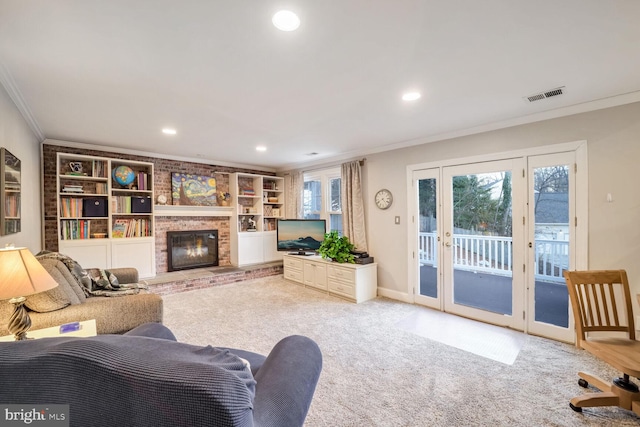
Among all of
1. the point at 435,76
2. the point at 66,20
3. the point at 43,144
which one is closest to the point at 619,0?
the point at 435,76

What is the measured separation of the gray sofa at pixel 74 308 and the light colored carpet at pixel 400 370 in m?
0.89

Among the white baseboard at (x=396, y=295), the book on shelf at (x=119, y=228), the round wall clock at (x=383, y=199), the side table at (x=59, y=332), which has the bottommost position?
the white baseboard at (x=396, y=295)

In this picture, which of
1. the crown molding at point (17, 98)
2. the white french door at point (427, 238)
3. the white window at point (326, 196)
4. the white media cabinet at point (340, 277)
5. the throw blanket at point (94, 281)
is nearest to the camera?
the crown molding at point (17, 98)

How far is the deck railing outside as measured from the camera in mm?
2869

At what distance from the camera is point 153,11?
141 centimetres

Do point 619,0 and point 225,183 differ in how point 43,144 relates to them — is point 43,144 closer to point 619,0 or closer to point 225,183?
point 225,183

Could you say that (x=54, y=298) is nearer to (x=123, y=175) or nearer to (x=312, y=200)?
(x=123, y=175)

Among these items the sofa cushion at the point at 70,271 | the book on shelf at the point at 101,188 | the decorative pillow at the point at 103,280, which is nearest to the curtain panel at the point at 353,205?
the decorative pillow at the point at 103,280

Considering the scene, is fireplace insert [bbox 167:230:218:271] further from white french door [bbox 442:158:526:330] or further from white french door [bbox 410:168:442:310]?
white french door [bbox 442:158:526:330]

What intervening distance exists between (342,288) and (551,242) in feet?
8.71

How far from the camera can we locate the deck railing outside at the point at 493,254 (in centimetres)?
287

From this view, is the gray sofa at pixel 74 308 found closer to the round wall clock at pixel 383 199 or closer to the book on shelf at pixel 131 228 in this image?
the book on shelf at pixel 131 228

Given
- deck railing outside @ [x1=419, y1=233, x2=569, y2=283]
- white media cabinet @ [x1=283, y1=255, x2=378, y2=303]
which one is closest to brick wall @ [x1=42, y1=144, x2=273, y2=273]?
white media cabinet @ [x1=283, y1=255, x2=378, y2=303]

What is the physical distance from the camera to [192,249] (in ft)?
17.6
